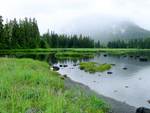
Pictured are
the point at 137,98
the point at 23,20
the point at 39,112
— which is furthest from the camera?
the point at 23,20

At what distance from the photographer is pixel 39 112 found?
14812 mm

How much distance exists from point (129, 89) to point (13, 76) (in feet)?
66.2

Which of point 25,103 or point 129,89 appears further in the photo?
point 129,89

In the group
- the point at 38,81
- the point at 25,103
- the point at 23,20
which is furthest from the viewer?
the point at 23,20

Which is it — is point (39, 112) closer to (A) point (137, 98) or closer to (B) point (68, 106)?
(B) point (68, 106)

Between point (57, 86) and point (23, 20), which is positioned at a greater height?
point (23, 20)

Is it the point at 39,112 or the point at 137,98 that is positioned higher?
the point at 39,112

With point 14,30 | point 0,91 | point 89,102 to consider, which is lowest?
point 89,102

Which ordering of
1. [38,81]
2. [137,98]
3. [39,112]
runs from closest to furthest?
[39,112], [38,81], [137,98]

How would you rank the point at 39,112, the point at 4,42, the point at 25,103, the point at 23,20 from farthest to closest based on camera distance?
the point at 23,20, the point at 4,42, the point at 25,103, the point at 39,112

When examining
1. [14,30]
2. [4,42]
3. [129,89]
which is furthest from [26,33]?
[129,89]

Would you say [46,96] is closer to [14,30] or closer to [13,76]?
[13,76]

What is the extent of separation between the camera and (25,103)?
15.9m

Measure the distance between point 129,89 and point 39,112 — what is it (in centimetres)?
2866
